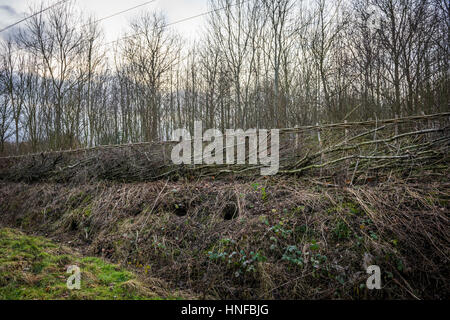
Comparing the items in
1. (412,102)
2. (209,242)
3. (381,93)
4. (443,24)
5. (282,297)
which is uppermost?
(443,24)

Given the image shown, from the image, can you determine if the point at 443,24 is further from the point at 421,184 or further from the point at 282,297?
the point at 282,297

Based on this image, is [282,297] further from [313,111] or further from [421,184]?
[313,111]

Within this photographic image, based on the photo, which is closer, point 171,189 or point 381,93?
point 171,189

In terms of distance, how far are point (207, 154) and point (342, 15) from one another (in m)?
9.92

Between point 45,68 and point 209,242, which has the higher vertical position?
point 45,68

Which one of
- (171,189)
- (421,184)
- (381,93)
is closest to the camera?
(421,184)

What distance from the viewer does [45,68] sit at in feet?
47.7

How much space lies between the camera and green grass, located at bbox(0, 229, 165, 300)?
2.92m

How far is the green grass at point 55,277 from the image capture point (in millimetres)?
2924

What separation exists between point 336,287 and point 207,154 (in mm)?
4022

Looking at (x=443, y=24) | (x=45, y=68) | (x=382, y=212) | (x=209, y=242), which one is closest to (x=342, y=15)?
(x=443, y=24)

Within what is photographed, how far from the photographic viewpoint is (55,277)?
3326mm

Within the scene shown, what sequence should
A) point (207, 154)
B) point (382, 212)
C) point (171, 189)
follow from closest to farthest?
point (382, 212)
point (171, 189)
point (207, 154)

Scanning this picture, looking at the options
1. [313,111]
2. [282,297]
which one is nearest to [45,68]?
[313,111]
